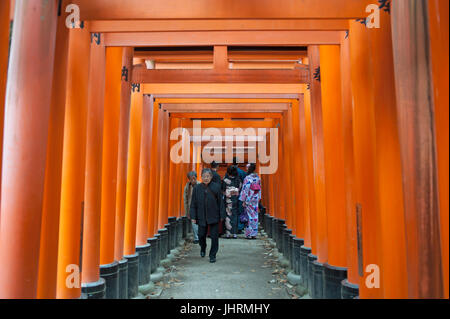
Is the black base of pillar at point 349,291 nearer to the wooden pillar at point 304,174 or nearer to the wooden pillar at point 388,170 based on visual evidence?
→ the wooden pillar at point 388,170

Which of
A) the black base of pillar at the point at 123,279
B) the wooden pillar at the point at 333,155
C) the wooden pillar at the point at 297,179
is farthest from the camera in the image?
the wooden pillar at the point at 297,179

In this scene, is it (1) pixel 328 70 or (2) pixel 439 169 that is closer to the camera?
(2) pixel 439 169

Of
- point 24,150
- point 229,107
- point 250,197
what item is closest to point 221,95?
point 229,107

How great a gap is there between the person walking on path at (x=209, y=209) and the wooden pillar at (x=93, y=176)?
149 inches

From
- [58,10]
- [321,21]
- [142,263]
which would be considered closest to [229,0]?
[321,21]

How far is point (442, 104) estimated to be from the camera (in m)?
1.75

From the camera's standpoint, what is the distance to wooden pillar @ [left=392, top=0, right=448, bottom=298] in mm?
1796

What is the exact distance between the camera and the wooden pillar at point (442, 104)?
172cm

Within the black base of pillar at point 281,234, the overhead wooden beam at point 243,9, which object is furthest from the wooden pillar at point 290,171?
the overhead wooden beam at point 243,9

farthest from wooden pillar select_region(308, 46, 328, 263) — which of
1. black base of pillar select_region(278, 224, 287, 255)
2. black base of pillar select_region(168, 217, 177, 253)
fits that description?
black base of pillar select_region(168, 217, 177, 253)
